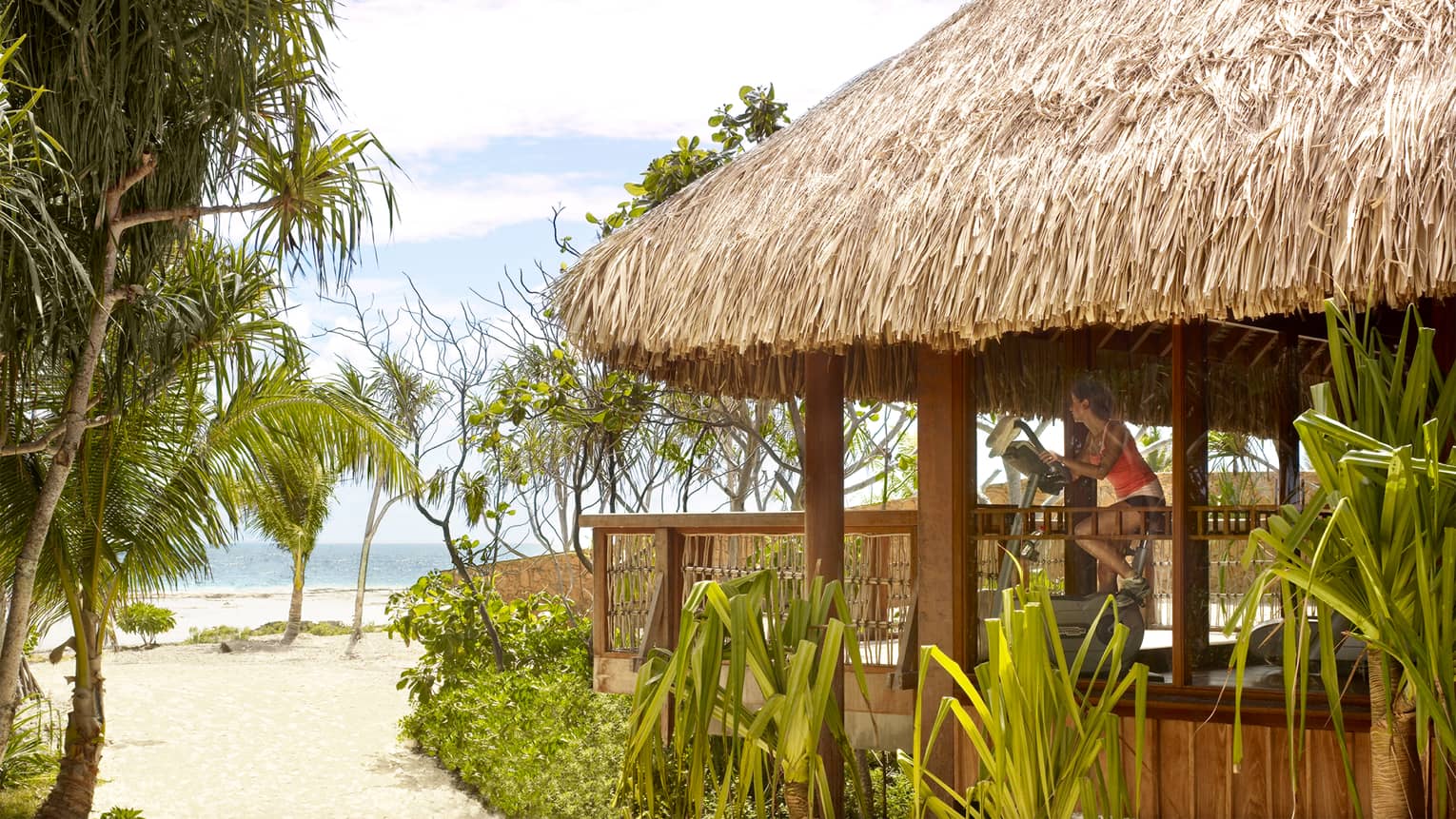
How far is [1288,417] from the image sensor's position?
438cm

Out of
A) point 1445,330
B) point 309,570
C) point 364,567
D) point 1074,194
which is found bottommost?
point 309,570

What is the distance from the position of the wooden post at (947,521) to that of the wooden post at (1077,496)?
12.8 inches

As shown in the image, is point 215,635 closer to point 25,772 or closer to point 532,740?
point 25,772

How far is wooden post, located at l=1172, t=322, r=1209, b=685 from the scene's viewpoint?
4121 millimetres

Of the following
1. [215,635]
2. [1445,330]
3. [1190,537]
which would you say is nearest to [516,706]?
[1190,537]

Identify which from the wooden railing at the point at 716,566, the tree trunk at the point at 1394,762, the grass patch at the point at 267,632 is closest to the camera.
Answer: the tree trunk at the point at 1394,762

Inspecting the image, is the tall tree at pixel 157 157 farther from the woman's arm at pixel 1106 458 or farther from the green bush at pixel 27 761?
the woman's arm at pixel 1106 458

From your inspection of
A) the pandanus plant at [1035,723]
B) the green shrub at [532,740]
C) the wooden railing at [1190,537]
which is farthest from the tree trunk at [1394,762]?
the green shrub at [532,740]

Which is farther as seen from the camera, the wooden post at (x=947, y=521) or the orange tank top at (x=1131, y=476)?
the wooden post at (x=947, y=521)

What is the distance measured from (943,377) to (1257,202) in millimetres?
1324

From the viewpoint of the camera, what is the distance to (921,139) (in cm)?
438


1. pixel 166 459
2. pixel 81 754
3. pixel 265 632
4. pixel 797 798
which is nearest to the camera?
pixel 797 798

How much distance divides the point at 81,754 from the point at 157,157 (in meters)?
3.39

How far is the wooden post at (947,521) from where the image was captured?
175 inches
